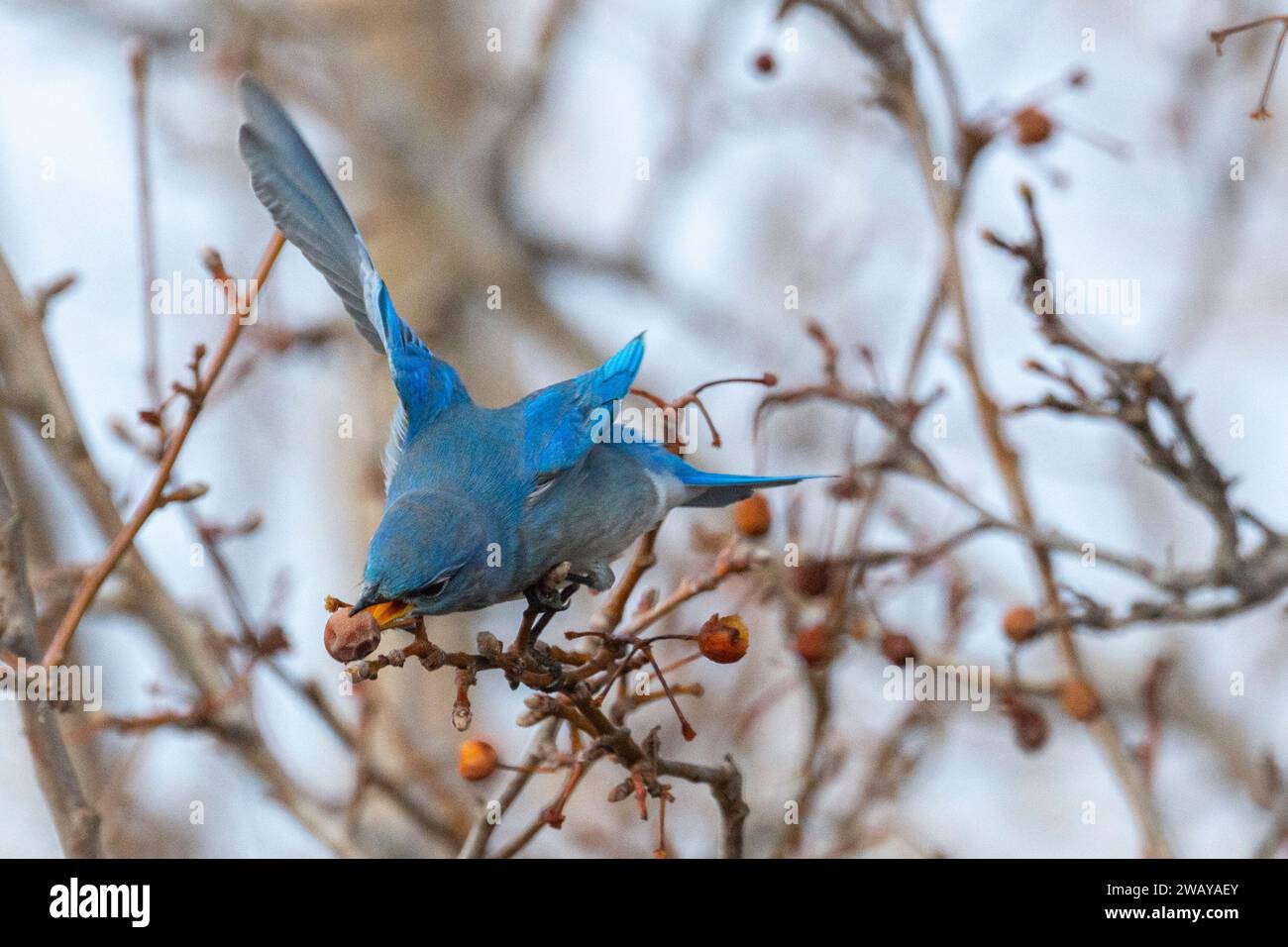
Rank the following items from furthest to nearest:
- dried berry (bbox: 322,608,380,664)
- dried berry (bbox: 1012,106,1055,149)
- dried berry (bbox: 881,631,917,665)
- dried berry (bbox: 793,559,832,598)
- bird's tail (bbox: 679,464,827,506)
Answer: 1. dried berry (bbox: 1012,106,1055,149)
2. dried berry (bbox: 793,559,832,598)
3. dried berry (bbox: 881,631,917,665)
4. bird's tail (bbox: 679,464,827,506)
5. dried berry (bbox: 322,608,380,664)

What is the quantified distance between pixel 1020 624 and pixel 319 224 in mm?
1808

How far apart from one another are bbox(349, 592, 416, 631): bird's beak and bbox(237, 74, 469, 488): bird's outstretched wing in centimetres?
62

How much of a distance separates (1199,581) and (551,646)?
1.58 m

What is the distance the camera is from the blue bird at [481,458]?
2.72m

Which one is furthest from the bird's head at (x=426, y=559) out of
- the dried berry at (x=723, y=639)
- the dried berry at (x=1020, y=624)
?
the dried berry at (x=1020, y=624)

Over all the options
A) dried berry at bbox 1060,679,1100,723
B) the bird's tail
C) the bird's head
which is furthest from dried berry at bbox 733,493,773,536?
dried berry at bbox 1060,679,1100,723

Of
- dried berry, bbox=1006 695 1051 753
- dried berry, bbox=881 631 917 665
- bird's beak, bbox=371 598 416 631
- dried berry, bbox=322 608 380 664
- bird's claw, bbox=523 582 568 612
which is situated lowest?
dried berry, bbox=1006 695 1051 753

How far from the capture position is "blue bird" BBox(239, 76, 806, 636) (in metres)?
2.72

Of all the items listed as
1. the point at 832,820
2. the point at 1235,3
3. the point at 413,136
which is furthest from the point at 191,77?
the point at 832,820

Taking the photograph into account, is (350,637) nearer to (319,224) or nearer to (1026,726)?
(319,224)

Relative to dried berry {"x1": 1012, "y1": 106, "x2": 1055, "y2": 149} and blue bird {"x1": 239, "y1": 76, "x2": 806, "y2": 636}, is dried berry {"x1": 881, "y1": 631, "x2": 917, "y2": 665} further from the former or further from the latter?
dried berry {"x1": 1012, "y1": 106, "x2": 1055, "y2": 149}

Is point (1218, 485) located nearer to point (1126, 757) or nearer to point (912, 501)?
point (1126, 757)

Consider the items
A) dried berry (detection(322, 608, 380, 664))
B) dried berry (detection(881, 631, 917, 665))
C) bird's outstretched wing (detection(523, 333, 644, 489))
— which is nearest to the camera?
dried berry (detection(322, 608, 380, 664))

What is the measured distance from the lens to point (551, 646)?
2250mm
